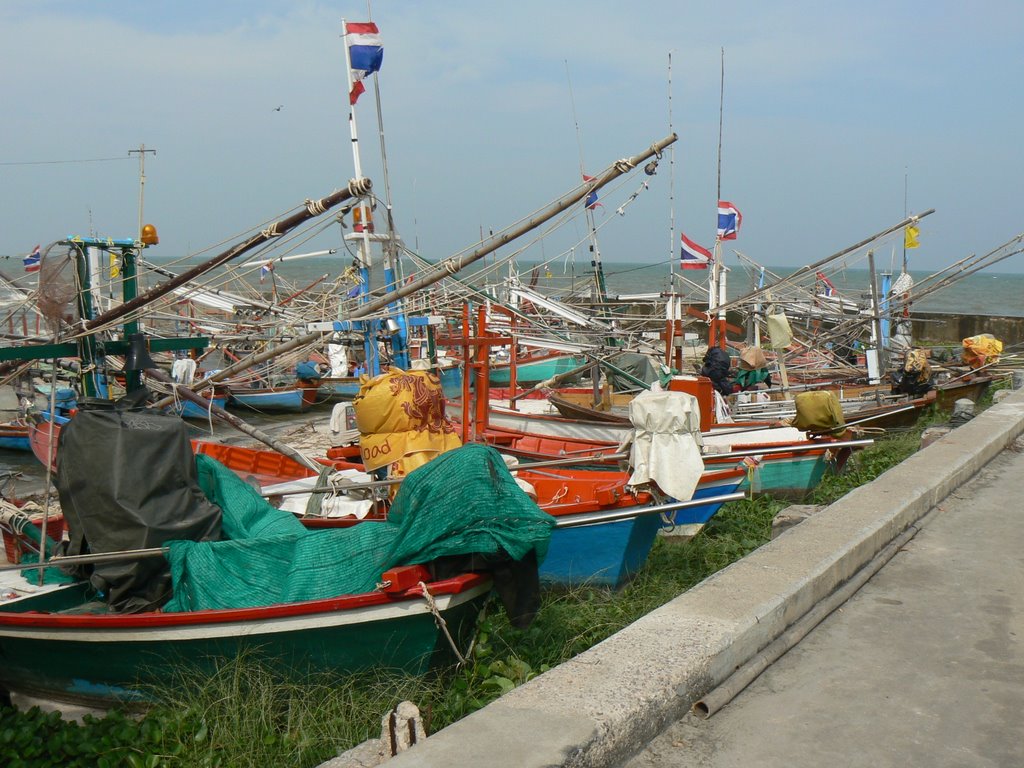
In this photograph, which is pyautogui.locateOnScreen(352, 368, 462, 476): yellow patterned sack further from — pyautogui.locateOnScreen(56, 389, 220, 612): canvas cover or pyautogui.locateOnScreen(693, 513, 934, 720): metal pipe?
pyautogui.locateOnScreen(693, 513, 934, 720): metal pipe

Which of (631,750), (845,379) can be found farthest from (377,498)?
(845,379)

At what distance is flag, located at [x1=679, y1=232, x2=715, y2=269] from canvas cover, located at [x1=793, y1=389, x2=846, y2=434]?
9.84m

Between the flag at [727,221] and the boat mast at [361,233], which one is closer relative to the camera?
the boat mast at [361,233]

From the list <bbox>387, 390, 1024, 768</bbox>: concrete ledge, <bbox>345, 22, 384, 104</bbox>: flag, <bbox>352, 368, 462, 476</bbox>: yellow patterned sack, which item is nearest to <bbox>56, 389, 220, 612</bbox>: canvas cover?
<bbox>352, 368, 462, 476</bbox>: yellow patterned sack

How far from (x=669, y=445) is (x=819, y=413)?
4.58 meters

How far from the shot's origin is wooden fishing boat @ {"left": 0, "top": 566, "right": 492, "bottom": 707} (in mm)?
5664

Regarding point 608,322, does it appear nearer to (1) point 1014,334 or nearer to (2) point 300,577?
(2) point 300,577

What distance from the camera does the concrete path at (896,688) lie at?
3598 millimetres

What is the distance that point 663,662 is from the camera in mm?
3971

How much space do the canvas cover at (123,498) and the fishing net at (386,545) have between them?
0.74 feet

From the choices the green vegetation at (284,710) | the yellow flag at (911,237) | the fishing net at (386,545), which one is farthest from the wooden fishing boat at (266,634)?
the yellow flag at (911,237)

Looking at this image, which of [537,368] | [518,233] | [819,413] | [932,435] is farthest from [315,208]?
[537,368]

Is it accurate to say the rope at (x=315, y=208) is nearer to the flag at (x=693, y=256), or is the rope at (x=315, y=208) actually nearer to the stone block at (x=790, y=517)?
the stone block at (x=790, y=517)

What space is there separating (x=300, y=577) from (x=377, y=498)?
230cm
